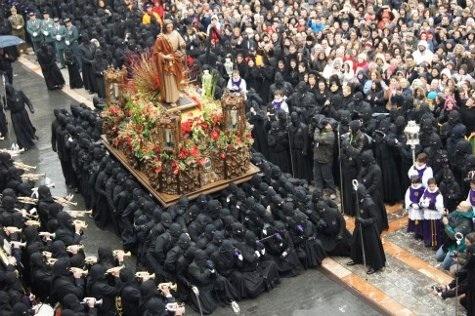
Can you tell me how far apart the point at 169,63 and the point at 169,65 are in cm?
4

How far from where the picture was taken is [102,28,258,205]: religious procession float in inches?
608

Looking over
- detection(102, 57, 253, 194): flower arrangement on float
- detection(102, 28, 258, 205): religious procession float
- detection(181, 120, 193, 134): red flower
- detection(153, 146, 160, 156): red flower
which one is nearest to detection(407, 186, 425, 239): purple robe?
detection(102, 28, 258, 205): religious procession float

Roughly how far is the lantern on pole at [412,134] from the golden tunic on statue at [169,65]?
15.1 ft

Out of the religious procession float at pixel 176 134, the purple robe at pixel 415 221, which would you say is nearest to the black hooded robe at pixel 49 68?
the religious procession float at pixel 176 134

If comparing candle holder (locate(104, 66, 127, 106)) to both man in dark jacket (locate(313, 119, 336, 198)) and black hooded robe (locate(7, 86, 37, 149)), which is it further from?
man in dark jacket (locate(313, 119, 336, 198))

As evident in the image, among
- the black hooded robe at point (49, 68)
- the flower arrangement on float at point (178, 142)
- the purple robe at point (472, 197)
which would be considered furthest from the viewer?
the black hooded robe at point (49, 68)

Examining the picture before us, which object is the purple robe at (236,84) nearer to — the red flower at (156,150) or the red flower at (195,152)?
the red flower at (195,152)

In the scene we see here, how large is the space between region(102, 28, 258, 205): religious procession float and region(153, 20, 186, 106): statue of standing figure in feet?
0.07

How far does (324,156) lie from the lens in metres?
16.8

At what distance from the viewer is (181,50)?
17.0m

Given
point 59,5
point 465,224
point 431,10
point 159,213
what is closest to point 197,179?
point 159,213

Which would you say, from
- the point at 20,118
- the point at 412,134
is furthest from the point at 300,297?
the point at 20,118

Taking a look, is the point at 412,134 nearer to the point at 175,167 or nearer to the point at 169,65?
the point at 175,167

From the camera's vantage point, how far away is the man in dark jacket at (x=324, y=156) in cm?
1661
